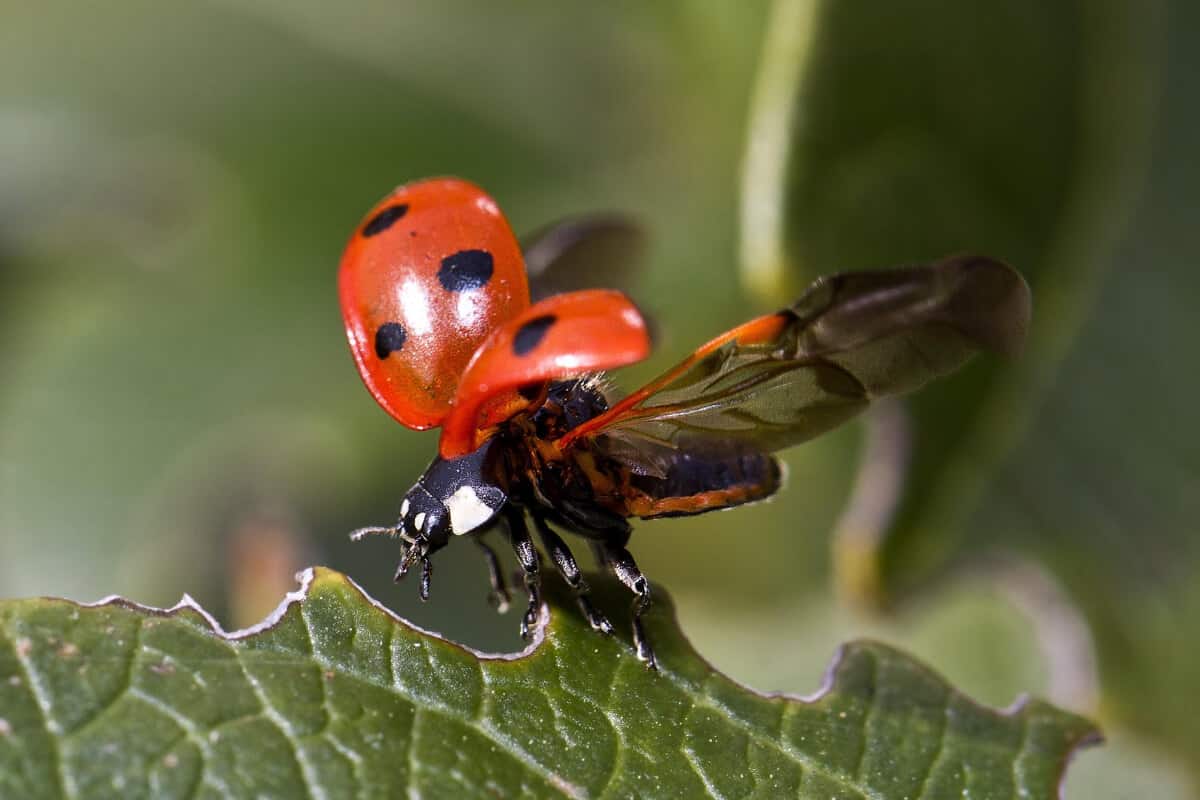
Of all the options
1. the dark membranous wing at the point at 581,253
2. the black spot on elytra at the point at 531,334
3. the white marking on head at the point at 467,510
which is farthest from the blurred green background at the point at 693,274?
the black spot on elytra at the point at 531,334

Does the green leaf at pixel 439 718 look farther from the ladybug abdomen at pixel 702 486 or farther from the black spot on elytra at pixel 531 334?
the black spot on elytra at pixel 531 334

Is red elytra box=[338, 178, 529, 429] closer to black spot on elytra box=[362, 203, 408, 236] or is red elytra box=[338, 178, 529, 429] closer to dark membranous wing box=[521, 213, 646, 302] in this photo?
black spot on elytra box=[362, 203, 408, 236]

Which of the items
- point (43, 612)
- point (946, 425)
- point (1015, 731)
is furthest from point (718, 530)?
point (43, 612)

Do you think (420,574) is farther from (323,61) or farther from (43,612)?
(323,61)

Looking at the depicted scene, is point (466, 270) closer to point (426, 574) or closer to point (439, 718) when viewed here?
point (426, 574)

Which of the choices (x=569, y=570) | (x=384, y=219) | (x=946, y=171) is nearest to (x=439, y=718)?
(x=569, y=570)

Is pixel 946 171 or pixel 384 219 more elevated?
pixel 946 171

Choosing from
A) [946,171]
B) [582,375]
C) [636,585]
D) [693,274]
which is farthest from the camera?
[693,274]
